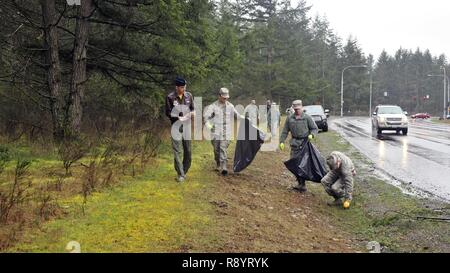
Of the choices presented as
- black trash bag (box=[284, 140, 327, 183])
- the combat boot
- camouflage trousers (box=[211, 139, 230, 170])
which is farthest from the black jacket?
the combat boot

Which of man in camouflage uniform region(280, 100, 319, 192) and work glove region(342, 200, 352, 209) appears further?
man in camouflage uniform region(280, 100, 319, 192)

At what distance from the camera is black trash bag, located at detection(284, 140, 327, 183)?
384 inches

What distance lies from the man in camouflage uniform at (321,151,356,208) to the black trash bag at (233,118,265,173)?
6.78 feet

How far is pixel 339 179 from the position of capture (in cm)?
921

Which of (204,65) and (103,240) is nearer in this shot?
(103,240)

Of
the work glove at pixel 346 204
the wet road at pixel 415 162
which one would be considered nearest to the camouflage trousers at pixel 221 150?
the work glove at pixel 346 204

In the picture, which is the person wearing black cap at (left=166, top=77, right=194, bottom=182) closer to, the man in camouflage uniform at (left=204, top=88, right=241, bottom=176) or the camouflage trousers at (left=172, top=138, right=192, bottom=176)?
the camouflage trousers at (left=172, top=138, right=192, bottom=176)

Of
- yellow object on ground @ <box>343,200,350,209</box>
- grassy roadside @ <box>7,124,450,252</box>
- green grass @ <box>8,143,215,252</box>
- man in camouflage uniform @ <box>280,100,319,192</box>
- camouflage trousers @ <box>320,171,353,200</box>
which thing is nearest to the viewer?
green grass @ <box>8,143,215,252</box>

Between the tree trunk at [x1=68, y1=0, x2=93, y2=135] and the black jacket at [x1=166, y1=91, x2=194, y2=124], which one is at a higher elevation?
the tree trunk at [x1=68, y1=0, x2=93, y2=135]

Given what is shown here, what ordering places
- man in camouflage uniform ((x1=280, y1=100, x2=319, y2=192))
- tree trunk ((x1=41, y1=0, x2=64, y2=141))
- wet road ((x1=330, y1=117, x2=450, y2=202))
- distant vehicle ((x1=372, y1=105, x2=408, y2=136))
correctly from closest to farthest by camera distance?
man in camouflage uniform ((x1=280, y1=100, x2=319, y2=192)) → wet road ((x1=330, y1=117, x2=450, y2=202)) → tree trunk ((x1=41, y1=0, x2=64, y2=141)) → distant vehicle ((x1=372, y1=105, x2=408, y2=136))
